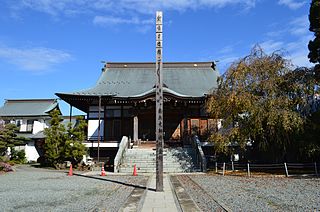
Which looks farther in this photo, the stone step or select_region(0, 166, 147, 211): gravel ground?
the stone step

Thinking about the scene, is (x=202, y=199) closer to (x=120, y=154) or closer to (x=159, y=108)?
(x=159, y=108)

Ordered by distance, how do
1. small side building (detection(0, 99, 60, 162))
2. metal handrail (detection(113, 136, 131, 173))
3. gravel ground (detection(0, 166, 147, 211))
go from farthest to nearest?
small side building (detection(0, 99, 60, 162)) → metal handrail (detection(113, 136, 131, 173)) → gravel ground (detection(0, 166, 147, 211))

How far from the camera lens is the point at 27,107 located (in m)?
36.0

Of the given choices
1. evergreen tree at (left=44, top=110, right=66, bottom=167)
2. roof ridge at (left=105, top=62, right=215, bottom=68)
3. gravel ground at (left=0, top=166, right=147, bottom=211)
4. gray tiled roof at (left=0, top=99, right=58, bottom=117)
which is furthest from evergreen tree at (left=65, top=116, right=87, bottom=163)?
gray tiled roof at (left=0, top=99, right=58, bottom=117)

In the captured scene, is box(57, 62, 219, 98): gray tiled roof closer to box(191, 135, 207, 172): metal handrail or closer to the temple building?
the temple building

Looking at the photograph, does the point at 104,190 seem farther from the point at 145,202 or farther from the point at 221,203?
the point at 221,203

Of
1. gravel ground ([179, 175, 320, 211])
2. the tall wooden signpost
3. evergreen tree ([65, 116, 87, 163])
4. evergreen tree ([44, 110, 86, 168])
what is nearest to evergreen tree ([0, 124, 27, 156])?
evergreen tree ([44, 110, 86, 168])

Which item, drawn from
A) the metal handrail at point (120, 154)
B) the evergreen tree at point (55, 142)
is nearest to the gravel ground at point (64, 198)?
the metal handrail at point (120, 154)

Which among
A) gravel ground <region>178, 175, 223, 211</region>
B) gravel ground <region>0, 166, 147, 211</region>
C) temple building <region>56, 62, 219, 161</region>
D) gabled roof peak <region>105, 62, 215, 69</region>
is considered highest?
gabled roof peak <region>105, 62, 215, 69</region>

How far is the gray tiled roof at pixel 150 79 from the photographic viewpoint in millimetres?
25828

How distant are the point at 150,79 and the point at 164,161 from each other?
42.6 ft

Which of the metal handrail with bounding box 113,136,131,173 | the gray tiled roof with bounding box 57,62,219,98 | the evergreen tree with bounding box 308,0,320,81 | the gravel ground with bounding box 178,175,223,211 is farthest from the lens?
the gray tiled roof with bounding box 57,62,219,98

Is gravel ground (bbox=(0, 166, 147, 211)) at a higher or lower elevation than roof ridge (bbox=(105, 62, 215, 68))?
lower

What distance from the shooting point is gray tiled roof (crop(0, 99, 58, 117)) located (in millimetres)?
34188
